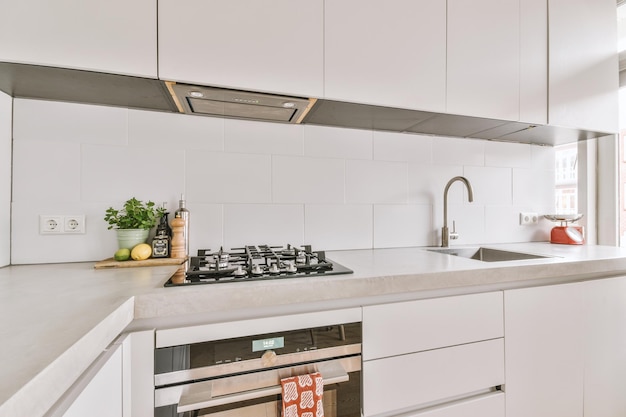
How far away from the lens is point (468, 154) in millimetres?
1869

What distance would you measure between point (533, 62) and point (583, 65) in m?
0.37

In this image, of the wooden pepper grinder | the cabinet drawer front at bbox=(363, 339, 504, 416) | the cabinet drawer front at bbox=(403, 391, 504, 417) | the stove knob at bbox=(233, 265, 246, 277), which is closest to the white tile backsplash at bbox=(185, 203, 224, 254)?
the wooden pepper grinder

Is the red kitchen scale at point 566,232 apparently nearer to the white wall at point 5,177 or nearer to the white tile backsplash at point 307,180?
the white tile backsplash at point 307,180

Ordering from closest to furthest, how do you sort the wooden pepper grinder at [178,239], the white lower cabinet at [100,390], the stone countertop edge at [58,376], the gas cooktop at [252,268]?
the stone countertop edge at [58,376] < the white lower cabinet at [100,390] < the gas cooktop at [252,268] < the wooden pepper grinder at [178,239]

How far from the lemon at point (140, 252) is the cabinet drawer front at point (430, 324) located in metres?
0.86

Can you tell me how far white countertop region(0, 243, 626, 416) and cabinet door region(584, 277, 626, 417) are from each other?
0.26ft

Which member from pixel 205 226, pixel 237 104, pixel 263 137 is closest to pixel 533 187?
pixel 263 137

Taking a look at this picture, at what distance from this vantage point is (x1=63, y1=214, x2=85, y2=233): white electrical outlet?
1.23 meters

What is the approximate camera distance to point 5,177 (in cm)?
115

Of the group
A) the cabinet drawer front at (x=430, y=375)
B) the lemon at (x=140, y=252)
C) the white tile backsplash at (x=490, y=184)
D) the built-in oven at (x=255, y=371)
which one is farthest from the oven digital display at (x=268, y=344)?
the white tile backsplash at (x=490, y=184)

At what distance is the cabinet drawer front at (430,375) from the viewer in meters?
0.95

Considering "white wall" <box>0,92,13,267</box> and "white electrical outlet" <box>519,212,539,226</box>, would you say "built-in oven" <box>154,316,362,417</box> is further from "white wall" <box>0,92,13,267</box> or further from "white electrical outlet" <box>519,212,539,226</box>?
"white electrical outlet" <box>519,212,539,226</box>

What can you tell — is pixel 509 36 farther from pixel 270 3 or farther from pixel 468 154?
pixel 270 3

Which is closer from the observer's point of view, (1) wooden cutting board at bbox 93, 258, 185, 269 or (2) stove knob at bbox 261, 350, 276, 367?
(2) stove knob at bbox 261, 350, 276, 367
